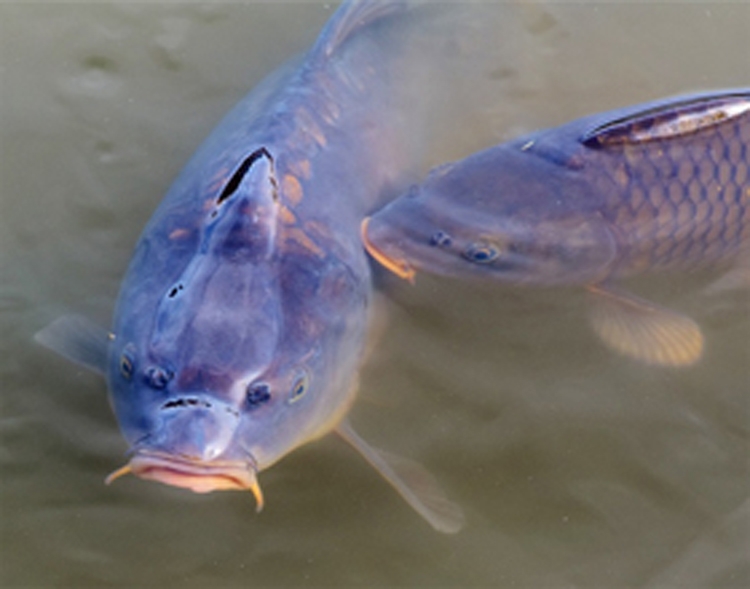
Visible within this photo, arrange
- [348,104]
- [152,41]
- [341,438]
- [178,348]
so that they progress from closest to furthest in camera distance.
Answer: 1. [178,348]
2. [341,438]
3. [348,104]
4. [152,41]

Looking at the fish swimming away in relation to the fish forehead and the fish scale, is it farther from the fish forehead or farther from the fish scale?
the fish forehead

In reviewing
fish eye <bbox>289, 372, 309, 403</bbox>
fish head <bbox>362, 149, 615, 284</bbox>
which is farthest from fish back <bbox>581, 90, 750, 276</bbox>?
fish eye <bbox>289, 372, 309, 403</bbox>

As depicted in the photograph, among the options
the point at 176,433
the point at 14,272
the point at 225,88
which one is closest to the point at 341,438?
the point at 176,433

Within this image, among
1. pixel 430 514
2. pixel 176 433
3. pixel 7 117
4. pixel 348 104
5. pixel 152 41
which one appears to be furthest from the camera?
pixel 152 41

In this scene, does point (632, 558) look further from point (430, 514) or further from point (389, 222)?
point (389, 222)

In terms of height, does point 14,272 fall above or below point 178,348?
below

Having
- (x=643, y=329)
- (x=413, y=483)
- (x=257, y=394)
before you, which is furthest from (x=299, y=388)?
(x=643, y=329)
